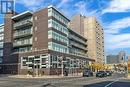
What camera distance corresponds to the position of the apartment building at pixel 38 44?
281 ft

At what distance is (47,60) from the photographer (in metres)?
82.5

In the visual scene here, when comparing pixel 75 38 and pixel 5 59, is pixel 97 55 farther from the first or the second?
pixel 5 59

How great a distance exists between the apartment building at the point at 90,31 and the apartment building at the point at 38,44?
121ft

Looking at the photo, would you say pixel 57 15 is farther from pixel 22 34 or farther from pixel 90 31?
pixel 90 31

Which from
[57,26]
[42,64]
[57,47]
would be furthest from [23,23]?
[42,64]

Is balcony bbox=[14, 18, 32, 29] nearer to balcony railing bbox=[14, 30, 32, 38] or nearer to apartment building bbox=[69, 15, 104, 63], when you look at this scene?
balcony railing bbox=[14, 30, 32, 38]

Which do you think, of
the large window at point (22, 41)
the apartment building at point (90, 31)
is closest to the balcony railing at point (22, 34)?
the large window at point (22, 41)

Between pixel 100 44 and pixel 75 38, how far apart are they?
152 feet

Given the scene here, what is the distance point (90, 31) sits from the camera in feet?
495

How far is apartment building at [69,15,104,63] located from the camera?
147900 millimetres

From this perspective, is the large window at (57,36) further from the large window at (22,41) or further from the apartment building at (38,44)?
the large window at (22,41)

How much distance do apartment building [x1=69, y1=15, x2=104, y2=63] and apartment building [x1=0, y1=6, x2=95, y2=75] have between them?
37.0m

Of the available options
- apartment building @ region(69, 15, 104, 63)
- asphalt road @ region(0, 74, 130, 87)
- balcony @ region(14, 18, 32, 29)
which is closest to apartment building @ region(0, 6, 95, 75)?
balcony @ region(14, 18, 32, 29)

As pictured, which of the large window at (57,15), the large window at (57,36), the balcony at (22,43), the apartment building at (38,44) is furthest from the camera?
the balcony at (22,43)
